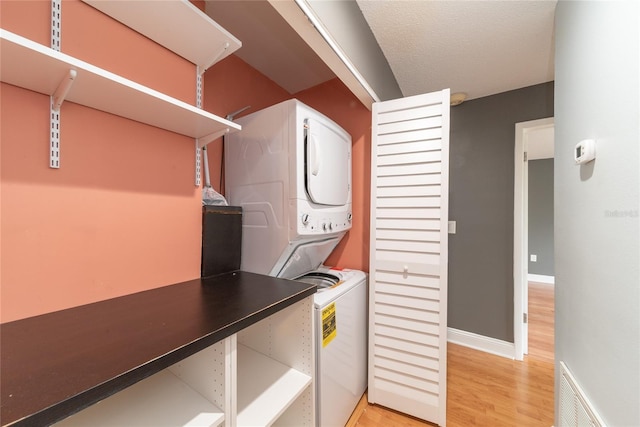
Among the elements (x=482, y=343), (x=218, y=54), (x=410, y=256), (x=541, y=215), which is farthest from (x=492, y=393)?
(x=541, y=215)

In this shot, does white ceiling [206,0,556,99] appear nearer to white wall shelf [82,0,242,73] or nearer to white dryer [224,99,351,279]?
white wall shelf [82,0,242,73]

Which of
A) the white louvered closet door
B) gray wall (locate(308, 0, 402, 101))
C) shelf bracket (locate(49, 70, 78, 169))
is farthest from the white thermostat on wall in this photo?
shelf bracket (locate(49, 70, 78, 169))

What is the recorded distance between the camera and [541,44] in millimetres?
1716

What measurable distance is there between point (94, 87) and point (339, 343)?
62.9 inches

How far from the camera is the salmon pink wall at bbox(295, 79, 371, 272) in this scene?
199 cm

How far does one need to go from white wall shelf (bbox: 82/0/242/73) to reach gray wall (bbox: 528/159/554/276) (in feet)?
19.0

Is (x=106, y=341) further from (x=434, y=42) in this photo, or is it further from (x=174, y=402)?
(x=434, y=42)

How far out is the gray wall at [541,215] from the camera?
182 inches

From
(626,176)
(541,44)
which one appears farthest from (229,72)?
(541,44)

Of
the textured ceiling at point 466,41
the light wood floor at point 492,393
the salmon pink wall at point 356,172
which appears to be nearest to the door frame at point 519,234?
the light wood floor at point 492,393

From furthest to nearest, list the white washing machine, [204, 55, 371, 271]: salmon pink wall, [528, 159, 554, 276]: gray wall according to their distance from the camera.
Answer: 1. [528, 159, 554, 276]: gray wall
2. [204, 55, 371, 271]: salmon pink wall
3. the white washing machine

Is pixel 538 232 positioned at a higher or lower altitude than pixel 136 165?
lower

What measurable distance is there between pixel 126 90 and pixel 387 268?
164cm

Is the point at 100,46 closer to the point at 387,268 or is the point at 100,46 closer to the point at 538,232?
the point at 387,268
